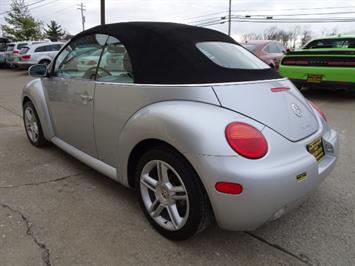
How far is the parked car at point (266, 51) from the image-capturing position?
10414 mm

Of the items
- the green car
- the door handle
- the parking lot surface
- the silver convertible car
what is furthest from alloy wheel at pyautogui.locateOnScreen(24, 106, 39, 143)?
the green car

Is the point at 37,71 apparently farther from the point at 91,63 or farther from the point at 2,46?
the point at 2,46

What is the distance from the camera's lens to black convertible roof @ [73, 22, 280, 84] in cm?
248

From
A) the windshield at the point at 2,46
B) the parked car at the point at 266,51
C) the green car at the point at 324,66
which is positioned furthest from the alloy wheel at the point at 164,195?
the windshield at the point at 2,46

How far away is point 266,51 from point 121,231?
30.5 feet

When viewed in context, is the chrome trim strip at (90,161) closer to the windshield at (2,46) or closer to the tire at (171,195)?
the tire at (171,195)

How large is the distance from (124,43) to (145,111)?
2.29 ft

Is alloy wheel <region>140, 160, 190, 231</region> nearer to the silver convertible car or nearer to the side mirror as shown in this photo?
the silver convertible car

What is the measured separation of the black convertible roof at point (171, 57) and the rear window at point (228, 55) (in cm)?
7

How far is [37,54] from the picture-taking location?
59.3 ft

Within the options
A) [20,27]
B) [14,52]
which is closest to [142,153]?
[14,52]

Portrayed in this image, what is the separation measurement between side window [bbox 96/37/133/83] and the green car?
588cm

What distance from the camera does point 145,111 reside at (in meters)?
2.55

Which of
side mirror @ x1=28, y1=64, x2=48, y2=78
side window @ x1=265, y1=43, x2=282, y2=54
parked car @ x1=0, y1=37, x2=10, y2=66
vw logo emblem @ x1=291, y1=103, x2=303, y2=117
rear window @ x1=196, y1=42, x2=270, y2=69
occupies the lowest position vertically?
→ parked car @ x1=0, y1=37, x2=10, y2=66
